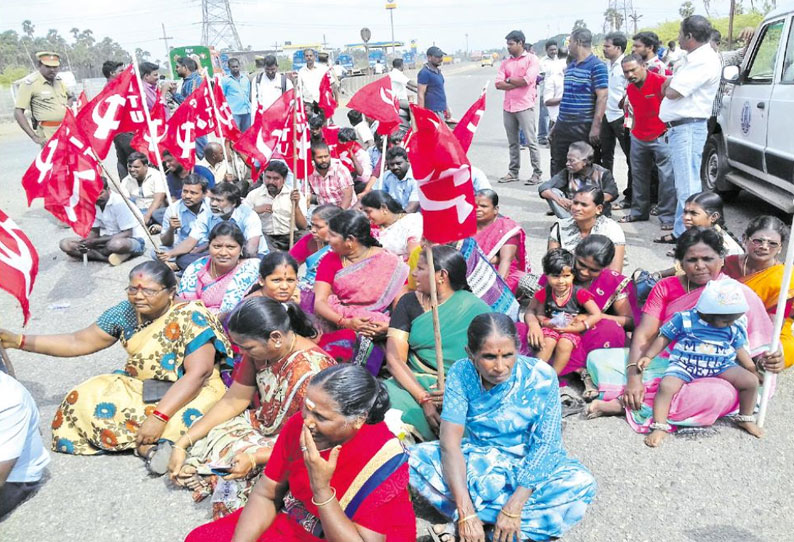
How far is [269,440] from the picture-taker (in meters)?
3.33

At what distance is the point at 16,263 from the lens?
3.73m

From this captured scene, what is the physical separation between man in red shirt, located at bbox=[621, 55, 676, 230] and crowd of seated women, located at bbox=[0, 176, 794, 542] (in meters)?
2.36

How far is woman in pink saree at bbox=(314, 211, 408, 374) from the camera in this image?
14.8ft

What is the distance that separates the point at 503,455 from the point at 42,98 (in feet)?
28.0

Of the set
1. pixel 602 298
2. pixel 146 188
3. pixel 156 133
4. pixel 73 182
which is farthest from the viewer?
pixel 146 188

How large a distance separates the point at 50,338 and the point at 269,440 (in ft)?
5.09

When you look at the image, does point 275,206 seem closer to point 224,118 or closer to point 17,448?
point 224,118

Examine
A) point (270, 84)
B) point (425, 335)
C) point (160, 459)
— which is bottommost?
point (160, 459)

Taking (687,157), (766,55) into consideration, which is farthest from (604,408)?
(766,55)

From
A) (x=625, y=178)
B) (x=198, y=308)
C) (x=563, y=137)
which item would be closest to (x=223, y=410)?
(x=198, y=308)

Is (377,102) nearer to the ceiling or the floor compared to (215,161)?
nearer to the ceiling

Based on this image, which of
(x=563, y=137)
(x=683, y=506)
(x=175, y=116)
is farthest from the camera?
(x=563, y=137)

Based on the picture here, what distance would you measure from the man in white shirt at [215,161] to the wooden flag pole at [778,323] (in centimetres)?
644

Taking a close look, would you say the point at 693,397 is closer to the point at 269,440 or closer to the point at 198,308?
the point at 269,440
